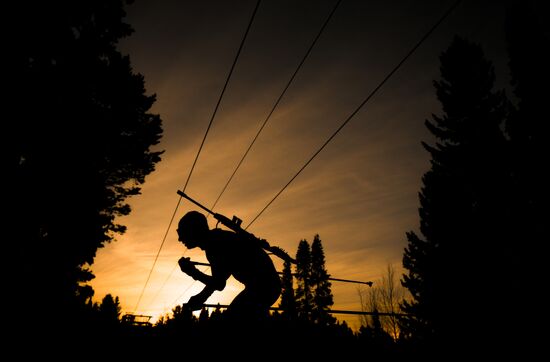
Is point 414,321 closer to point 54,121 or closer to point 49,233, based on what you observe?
point 49,233

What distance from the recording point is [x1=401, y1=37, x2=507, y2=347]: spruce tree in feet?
57.7

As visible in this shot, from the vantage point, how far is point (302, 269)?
5875 centimetres

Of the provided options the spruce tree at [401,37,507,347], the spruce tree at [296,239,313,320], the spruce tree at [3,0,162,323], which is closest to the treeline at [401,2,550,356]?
the spruce tree at [401,37,507,347]

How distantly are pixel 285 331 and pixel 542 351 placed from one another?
3.51 m

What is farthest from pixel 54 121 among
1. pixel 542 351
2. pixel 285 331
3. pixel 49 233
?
pixel 542 351

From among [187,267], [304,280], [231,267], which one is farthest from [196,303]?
[304,280]

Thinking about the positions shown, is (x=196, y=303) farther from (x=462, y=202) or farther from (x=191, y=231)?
(x=462, y=202)

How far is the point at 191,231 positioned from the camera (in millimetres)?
3807

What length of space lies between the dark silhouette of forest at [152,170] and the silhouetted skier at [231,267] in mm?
209

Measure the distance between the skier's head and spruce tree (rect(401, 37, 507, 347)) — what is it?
15701 millimetres

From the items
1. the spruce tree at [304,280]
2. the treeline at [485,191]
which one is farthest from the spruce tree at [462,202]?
the spruce tree at [304,280]

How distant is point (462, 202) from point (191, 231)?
2021cm

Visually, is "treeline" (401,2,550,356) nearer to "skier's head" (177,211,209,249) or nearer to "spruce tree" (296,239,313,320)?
"skier's head" (177,211,209,249)

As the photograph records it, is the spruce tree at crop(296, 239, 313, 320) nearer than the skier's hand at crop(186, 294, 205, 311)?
No
